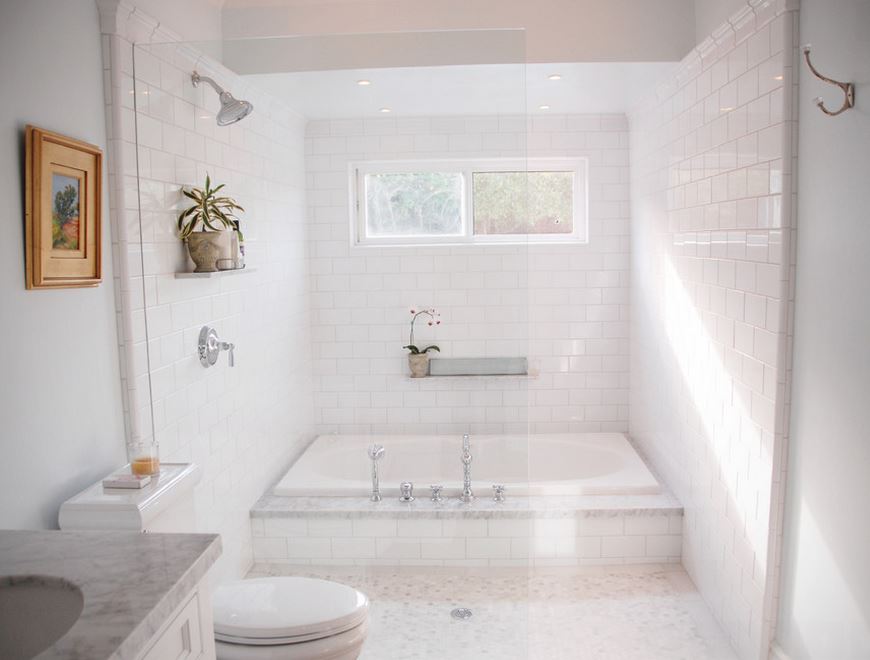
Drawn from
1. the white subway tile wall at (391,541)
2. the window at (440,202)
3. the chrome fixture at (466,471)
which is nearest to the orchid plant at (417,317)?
the window at (440,202)

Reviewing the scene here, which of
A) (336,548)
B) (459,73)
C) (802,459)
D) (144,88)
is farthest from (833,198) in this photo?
(144,88)

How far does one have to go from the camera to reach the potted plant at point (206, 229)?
2.77 m

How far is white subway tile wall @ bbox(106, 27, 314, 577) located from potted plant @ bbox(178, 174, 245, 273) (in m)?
0.04

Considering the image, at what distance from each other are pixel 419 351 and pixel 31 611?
172cm

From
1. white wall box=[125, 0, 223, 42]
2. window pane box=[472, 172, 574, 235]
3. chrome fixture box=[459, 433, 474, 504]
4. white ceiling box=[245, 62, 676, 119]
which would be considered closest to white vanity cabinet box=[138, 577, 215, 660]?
chrome fixture box=[459, 433, 474, 504]

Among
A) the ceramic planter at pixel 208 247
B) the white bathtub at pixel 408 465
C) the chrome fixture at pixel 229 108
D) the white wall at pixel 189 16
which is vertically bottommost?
the white bathtub at pixel 408 465

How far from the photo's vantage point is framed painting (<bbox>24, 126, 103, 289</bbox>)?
1990 mm

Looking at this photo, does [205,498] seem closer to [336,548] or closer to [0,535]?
[336,548]

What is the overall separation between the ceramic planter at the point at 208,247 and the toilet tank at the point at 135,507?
79cm

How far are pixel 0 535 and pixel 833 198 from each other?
92.4 inches

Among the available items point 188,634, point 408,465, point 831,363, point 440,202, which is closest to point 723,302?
point 831,363

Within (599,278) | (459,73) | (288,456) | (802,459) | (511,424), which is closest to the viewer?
(802,459)

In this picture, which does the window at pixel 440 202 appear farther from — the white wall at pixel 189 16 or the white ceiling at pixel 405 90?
the white wall at pixel 189 16

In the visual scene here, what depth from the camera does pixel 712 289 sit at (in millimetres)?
3172
